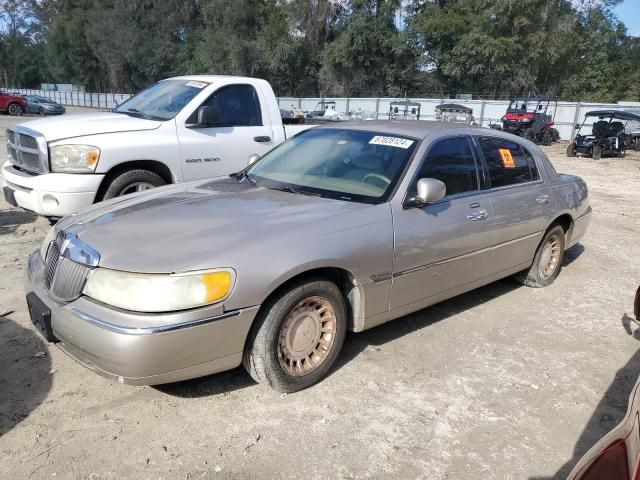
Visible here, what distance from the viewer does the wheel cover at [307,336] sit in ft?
10.3

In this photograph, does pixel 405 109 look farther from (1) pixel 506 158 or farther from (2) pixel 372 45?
(1) pixel 506 158

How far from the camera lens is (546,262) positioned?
542cm

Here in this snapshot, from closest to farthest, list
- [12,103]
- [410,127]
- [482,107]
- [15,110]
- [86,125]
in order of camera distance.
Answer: [410,127]
[86,125]
[12,103]
[15,110]
[482,107]

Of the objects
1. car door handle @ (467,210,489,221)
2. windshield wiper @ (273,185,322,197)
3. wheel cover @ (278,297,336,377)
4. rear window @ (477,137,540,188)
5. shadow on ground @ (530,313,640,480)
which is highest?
rear window @ (477,137,540,188)

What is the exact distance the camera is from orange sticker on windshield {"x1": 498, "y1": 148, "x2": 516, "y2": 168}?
472cm

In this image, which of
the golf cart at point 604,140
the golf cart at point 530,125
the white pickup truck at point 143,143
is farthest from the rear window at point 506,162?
the golf cart at point 530,125

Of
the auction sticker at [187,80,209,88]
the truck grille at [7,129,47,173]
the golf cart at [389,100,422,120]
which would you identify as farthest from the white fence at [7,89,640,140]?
the truck grille at [7,129,47,173]

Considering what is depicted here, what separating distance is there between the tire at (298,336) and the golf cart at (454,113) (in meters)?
23.4

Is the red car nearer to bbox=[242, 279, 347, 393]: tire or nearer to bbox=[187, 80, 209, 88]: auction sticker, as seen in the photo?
bbox=[242, 279, 347, 393]: tire

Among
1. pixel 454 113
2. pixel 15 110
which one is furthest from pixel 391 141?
A: pixel 15 110

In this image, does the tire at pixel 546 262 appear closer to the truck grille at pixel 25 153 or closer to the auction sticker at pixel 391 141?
the auction sticker at pixel 391 141

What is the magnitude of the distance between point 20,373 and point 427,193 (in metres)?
2.85

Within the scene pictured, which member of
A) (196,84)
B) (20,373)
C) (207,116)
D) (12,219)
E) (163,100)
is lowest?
(20,373)

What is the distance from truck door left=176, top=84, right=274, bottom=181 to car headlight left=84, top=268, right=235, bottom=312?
348cm
